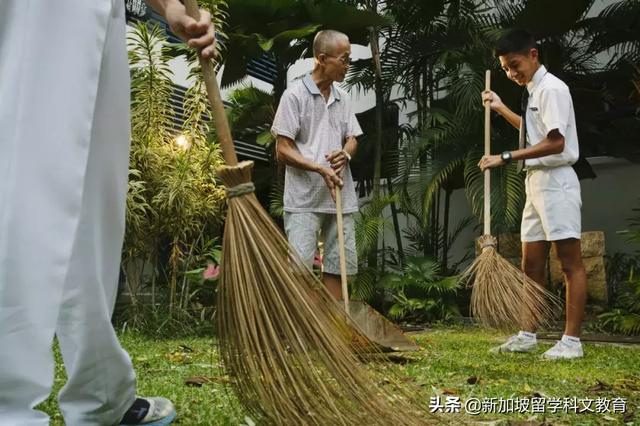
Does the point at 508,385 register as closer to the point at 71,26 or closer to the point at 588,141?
the point at 71,26

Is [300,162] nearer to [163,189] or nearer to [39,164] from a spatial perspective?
[163,189]

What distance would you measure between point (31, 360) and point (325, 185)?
289cm

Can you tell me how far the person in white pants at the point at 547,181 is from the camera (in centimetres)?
409

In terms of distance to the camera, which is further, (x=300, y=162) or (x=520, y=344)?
(x=520, y=344)

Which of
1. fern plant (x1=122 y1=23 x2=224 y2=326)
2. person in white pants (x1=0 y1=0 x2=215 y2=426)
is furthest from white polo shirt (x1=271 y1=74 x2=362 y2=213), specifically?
person in white pants (x1=0 y1=0 x2=215 y2=426)

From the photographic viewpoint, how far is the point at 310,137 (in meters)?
4.22

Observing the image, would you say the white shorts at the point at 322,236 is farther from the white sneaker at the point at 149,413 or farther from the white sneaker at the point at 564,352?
the white sneaker at the point at 149,413

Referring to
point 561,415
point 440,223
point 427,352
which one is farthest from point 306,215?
point 440,223

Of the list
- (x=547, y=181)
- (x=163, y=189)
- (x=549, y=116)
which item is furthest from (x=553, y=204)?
(x=163, y=189)

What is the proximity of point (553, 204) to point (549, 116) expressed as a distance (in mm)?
509

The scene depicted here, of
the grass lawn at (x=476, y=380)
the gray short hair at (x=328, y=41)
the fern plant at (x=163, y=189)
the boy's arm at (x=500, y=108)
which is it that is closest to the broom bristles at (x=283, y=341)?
the grass lawn at (x=476, y=380)

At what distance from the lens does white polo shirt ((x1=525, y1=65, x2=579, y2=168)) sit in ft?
13.4

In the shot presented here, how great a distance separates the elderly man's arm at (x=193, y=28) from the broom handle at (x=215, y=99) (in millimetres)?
21

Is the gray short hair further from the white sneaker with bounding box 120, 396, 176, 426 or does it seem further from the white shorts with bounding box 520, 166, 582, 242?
the white sneaker with bounding box 120, 396, 176, 426
